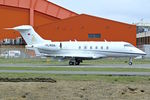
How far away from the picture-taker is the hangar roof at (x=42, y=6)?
262 feet

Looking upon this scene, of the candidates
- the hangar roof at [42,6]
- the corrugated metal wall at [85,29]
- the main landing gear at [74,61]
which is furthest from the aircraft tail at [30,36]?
the hangar roof at [42,6]

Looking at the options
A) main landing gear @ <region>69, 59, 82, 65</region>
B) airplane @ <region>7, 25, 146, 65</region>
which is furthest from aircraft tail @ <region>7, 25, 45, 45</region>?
main landing gear @ <region>69, 59, 82, 65</region>

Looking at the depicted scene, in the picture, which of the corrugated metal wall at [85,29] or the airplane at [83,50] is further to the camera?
the corrugated metal wall at [85,29]

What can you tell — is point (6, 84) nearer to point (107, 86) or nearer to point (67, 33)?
point (107, 86)

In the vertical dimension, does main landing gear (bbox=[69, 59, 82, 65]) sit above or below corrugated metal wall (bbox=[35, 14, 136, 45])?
below

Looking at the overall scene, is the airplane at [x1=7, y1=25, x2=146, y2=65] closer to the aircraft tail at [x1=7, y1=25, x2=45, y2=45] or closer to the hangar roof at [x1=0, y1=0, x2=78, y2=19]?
the aircraft tail at [x1=7, y1=25, x2=45, y2=45]

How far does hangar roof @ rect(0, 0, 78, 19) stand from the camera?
3145 inches

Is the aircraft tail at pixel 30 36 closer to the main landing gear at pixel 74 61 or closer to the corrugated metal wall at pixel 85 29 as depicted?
the main landing gear at pixel 74 61

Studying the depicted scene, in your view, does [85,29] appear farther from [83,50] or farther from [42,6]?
[83,50]

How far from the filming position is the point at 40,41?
4712 cm

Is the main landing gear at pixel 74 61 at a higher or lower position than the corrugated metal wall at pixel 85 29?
lower

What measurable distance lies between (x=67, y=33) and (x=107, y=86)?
59.9 m

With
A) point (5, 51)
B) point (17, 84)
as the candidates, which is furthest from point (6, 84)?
point (5, 51)

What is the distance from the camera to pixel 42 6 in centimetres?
8419
